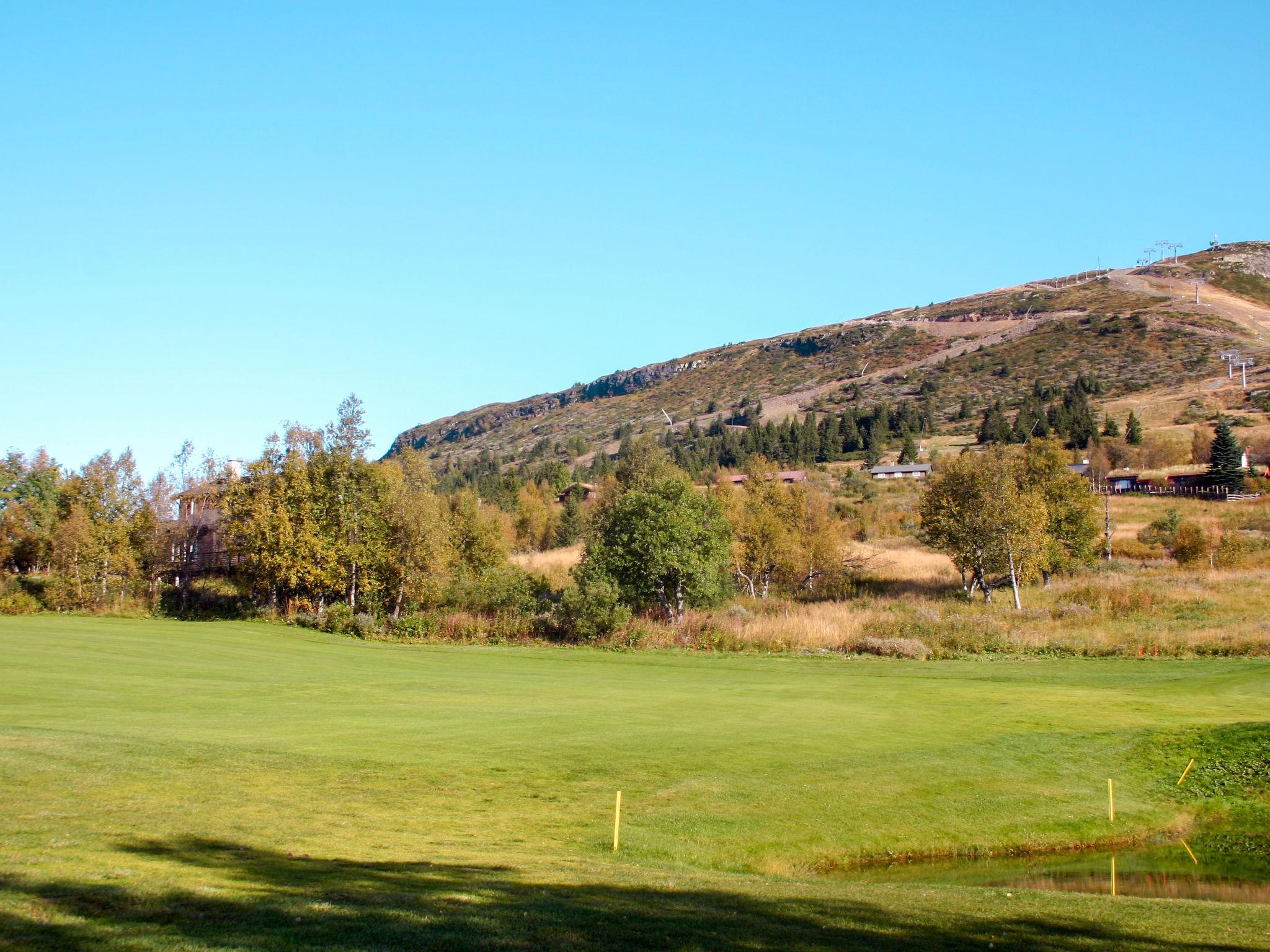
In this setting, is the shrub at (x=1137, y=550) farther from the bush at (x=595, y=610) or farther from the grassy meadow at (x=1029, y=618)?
the bush at (x=595, y=610)

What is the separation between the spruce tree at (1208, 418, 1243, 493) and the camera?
8856cm

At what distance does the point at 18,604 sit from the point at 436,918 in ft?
189

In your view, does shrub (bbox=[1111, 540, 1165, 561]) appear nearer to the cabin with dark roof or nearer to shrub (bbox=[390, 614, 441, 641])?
the cabin with dark roof

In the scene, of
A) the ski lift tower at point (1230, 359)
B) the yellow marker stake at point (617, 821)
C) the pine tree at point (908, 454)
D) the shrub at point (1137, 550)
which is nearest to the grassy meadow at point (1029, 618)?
the shrub at point (1137, 550)

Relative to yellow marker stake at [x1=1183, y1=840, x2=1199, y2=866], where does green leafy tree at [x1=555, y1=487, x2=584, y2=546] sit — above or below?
above

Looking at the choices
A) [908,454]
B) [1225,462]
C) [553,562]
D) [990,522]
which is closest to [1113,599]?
[990,522]

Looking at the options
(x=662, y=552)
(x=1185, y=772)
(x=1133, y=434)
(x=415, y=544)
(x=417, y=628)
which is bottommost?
(x=1185, y=772)

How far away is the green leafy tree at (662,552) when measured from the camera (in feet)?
171

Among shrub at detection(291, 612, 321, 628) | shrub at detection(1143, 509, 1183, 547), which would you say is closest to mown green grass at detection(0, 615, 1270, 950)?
shrub at detection(291, 612, 321, 628)

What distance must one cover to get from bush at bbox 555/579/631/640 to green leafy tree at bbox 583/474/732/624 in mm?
2334

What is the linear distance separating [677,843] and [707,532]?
1540 inches

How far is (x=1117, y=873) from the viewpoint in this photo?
53.4 ft

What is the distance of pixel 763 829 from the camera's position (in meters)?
16.2

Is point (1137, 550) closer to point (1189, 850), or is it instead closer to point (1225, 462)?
point (1225, 462)
